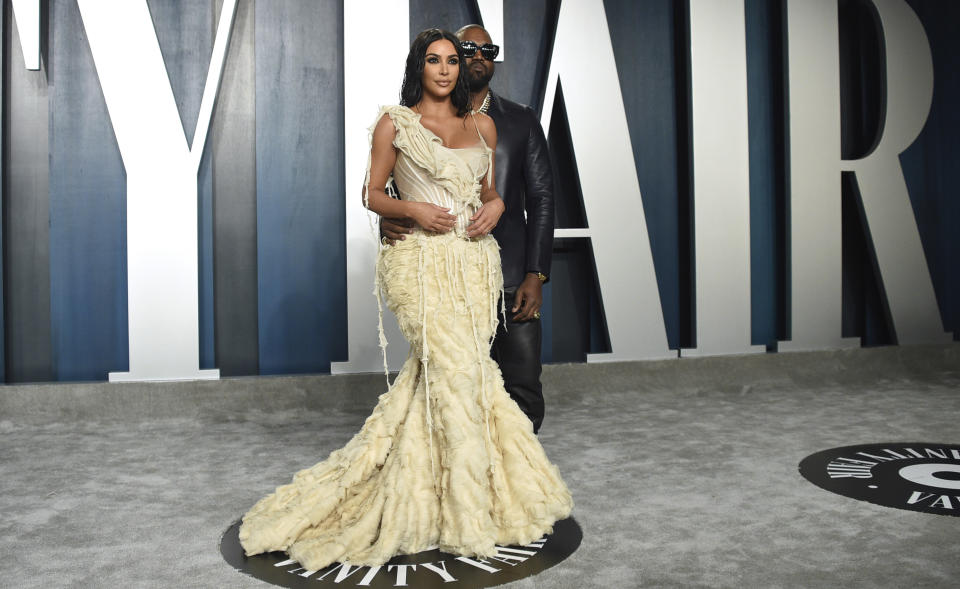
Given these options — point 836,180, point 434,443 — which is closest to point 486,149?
point 434,443

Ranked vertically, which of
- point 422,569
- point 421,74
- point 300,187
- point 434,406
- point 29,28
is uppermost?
point 29,28

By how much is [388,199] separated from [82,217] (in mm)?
2777

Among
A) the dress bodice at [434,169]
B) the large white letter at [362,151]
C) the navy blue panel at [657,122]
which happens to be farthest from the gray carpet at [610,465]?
the dress bodice at [434,169]

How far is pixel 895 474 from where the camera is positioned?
3.15 m

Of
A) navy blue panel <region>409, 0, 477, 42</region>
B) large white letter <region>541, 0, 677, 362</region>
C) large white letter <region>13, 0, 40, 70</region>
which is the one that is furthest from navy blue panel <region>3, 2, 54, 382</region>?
large white letter <region>541, 0, 677, 362</region>

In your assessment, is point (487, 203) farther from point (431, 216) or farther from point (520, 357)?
point (520, 357)

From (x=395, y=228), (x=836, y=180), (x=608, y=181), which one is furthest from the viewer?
(x=836, y=180)

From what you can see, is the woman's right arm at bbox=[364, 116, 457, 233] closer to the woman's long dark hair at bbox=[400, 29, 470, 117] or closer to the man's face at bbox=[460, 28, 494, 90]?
the woman's long dark hair at bbox=[400, 29, 470, 117]

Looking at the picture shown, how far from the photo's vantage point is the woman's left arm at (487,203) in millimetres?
2471

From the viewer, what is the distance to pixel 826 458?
11.2 ft

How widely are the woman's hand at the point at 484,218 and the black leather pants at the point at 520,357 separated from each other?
2.72 ft

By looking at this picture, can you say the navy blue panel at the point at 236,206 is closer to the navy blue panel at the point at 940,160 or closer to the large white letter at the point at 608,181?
the large white letter at the point at 608,181

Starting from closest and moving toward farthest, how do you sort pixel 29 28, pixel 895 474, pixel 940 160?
pixel 895 474
pixel 29 28
pixel 940 160

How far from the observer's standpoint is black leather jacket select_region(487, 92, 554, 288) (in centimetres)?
331
